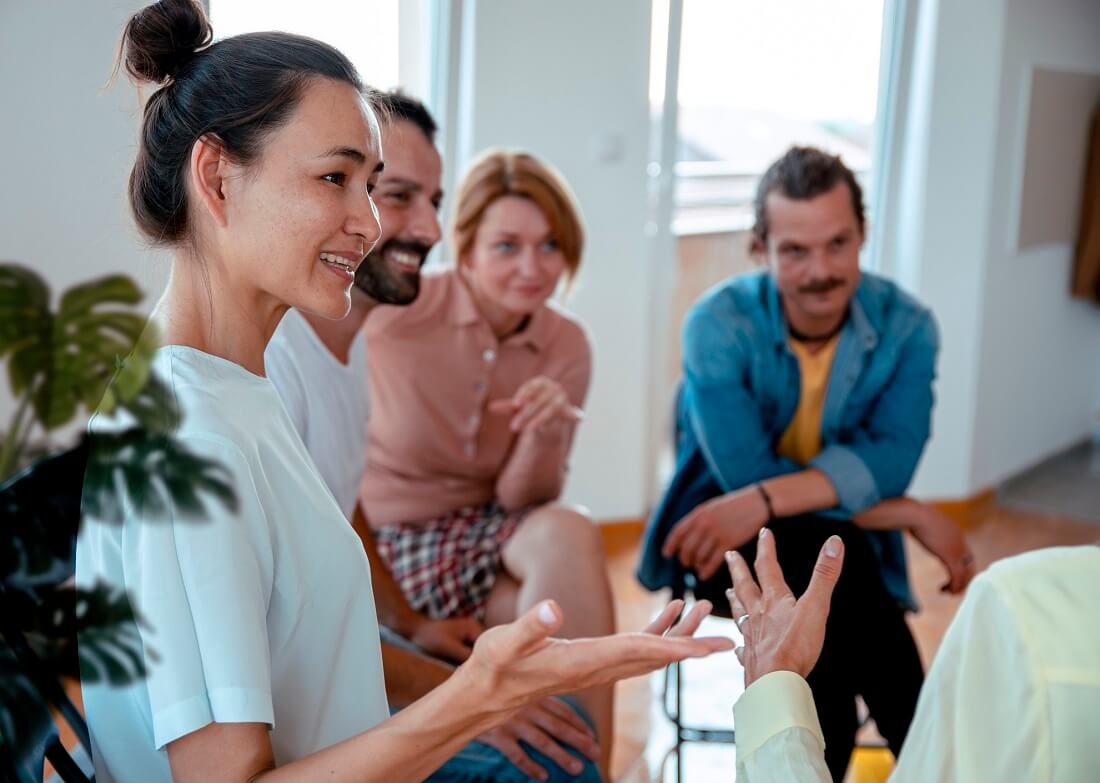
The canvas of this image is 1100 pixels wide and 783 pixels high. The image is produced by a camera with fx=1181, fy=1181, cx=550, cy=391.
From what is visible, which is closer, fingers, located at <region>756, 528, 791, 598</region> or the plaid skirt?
fingers, located at <region>756, 528, 791, 598</region>

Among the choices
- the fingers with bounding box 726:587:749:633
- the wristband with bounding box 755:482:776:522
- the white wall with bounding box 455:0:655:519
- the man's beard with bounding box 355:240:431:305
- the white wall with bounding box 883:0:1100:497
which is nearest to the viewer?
the fingers with bounding box 726:587:749:633

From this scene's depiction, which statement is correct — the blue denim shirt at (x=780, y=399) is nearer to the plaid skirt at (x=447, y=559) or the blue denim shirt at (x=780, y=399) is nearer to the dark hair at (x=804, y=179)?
the dark hair at (x=804, y=179)

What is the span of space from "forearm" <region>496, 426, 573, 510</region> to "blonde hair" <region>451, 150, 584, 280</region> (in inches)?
17.1

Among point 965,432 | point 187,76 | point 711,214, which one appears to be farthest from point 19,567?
point 965,432

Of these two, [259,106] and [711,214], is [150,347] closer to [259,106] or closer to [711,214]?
[259,106]

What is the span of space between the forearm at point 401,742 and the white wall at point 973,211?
3612 millimetres

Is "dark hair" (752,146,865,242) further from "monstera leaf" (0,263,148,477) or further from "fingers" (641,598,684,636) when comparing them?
"monstera leaf" (0,263,148,477)

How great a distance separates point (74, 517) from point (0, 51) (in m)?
1.45

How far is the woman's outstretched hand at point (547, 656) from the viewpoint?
0.88m

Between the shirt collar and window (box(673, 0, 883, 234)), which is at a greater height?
window (box(673, 0, 883, 234))

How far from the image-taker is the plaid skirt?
1.88m

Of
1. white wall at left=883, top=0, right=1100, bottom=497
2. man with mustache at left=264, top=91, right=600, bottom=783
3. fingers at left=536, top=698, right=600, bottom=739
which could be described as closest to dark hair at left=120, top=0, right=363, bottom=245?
man with mustache at left=264, top=91, right=600, bottom=783

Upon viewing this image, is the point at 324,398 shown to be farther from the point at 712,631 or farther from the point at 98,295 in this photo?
the point at 712,631

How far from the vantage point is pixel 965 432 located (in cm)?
433
